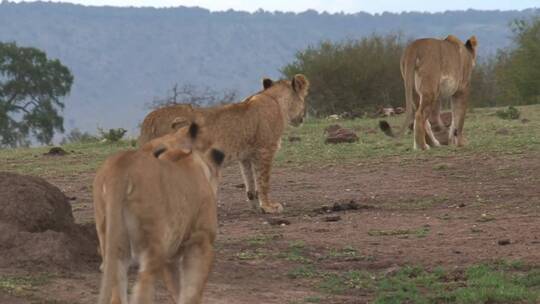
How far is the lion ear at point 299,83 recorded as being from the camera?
1075 centimetres

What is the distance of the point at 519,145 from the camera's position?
14070 millimetres

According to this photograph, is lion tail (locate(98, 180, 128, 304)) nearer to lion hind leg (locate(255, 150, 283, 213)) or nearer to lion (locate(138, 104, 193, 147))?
lion (locate(138, 104, 193, 147))

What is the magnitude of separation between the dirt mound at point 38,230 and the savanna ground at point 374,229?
21 cm

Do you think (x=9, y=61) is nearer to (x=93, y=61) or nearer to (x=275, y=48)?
(x=93, y=61)

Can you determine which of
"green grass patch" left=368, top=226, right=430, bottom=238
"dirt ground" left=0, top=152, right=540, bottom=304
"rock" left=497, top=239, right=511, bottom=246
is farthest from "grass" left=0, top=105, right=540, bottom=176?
"rock" left=497, top=239, right=511, bottom=246

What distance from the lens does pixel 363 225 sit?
939cm

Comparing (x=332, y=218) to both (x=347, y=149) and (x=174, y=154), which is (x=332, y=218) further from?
(x=347, y=149)

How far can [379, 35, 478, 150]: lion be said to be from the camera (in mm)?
14047

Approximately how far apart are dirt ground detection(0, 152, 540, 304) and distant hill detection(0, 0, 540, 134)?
98.3 m

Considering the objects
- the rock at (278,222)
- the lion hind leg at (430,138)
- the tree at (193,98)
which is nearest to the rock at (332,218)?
the rock at (278,222)

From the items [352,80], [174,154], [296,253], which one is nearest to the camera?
[174,154]

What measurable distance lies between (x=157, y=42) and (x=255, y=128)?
12806 cm

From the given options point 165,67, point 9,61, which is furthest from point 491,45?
point 9,61

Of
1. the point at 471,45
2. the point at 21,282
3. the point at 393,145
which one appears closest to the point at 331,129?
the point at 393,145
